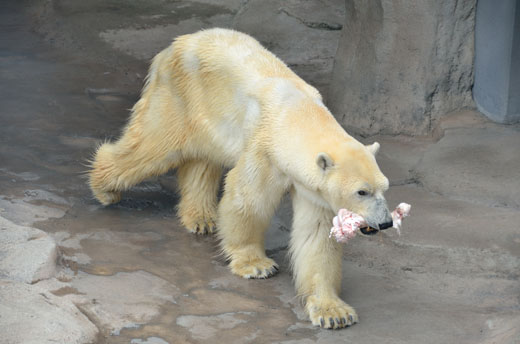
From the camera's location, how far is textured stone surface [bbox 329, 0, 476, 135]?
630 cm

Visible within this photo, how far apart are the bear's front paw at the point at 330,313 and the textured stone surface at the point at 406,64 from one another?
247 cm

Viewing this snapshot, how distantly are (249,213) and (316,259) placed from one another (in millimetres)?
538

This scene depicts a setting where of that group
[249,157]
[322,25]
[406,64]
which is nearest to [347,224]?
[249,157]

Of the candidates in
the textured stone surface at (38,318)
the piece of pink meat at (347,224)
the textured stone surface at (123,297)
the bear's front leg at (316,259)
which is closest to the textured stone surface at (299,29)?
the bear's front leg at (316,259)

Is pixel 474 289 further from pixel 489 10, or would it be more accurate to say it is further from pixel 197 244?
pixel 489 10

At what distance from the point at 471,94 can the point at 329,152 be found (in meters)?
2.69

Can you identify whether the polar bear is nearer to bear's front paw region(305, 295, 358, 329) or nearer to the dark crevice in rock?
bear's front paw region(305, 295, 358, 329)

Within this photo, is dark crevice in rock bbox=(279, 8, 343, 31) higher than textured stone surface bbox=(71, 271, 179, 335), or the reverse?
dark crevice in rock bbox=(279, 8, 343, 31)

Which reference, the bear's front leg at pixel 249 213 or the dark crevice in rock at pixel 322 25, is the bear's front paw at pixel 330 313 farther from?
the dark crevice in rock at pixel 322 25

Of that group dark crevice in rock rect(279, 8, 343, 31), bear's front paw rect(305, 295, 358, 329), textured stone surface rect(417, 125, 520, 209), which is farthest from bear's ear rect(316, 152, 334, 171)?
dark crevice in rock rect(279, 8, 343, 31)

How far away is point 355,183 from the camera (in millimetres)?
3963

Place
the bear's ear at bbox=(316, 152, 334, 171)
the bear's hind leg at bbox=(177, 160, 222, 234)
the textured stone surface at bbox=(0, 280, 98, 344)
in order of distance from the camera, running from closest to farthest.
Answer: the textured stone surface at bbox=(0, 280, 98, 344), the bear's ear at bbox=(316, 152, 334, 171), the bear's hind leg at bbox=(177, 160, 222, 234)

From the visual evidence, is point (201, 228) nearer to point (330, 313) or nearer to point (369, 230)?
point (330, 313)

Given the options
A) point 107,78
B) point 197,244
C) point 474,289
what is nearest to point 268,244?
point 197,244
